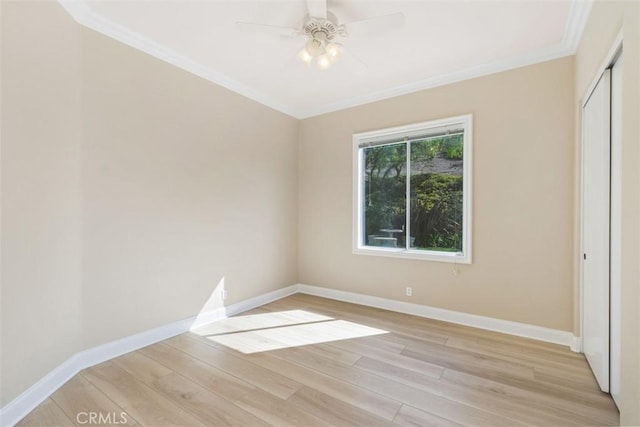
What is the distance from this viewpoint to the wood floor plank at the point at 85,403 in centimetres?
169

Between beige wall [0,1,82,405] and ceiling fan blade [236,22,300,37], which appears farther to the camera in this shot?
ceiling fan blade [236,22,300,37]

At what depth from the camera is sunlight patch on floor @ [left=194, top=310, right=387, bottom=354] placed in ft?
8.71

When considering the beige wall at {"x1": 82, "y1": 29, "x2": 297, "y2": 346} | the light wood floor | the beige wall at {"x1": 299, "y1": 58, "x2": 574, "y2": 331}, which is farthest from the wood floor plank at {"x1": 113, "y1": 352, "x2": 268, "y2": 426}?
the beige wall at {"x1": 299, "y1": 58, "x2": 574, "y2": 331}

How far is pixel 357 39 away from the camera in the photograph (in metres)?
2.48

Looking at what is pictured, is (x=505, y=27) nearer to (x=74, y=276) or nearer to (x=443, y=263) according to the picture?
(x=443, y=263)

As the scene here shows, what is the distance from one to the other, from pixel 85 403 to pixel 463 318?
11.0 ft

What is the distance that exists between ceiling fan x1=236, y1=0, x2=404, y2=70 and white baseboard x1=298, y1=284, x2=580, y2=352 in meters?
2.83

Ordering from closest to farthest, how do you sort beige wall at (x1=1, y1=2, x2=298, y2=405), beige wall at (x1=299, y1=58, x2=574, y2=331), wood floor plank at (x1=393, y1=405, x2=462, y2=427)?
wood floor plank at (x1=393, y1=405, x2=462, y2=427), beige wall at (x1=1, y1=2, x2=298, y2=405), beige wall at (x1=299, y1=58, x2=574, y2=331)

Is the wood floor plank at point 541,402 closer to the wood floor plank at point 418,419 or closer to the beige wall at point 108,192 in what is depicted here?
the wood floor plank at point 418,419

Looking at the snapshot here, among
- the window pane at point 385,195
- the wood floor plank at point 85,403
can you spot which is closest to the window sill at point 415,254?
the window pane at point 385,195

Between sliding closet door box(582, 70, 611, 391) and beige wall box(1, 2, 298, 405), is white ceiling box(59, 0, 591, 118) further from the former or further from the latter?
sliding closet door box(582, 70, 611, 391)

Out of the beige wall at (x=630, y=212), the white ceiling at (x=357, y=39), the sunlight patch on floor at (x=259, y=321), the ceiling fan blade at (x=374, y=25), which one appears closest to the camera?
the beige wall at (x=630, y=212)

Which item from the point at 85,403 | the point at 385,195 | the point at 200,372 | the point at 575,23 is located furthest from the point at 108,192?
the point at 575,23

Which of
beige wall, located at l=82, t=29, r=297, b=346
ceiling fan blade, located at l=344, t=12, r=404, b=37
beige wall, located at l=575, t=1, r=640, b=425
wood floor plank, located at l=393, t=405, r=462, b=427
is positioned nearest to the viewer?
beige wall, located at l=575, t=1, r=640, b=425
